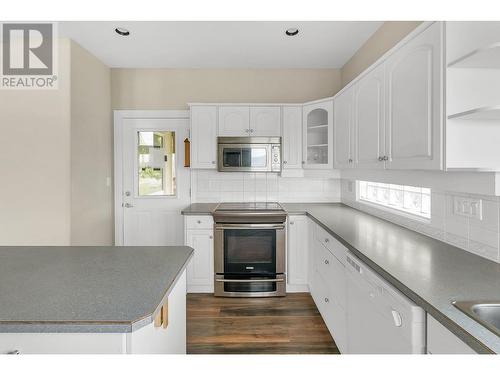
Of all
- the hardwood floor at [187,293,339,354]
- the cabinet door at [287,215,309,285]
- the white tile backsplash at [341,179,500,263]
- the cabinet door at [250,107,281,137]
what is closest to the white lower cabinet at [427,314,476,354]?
the white tile backsplash at [341,179,500,263]

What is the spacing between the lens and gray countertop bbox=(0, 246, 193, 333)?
3.01 feet

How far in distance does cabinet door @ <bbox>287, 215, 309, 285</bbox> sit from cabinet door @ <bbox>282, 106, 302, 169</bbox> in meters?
0.68

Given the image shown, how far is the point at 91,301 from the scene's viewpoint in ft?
3.43

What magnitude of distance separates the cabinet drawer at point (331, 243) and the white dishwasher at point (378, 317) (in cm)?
13

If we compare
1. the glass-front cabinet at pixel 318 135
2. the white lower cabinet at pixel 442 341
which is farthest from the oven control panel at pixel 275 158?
the white lower cabinet at pixel 442 341

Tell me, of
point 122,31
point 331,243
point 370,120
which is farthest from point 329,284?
point 122,31

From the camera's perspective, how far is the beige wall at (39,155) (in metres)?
2.98

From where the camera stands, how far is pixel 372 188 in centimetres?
319

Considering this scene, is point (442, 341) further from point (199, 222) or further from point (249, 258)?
point (199, 222)

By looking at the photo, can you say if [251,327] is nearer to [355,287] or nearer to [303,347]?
[303,347]

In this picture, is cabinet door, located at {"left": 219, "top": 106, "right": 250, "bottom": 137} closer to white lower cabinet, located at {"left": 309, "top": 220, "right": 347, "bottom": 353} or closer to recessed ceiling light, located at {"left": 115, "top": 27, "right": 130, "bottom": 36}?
recessed ceiling light, located at {"left": 115, "top": 27, "right": 130, "bottom": 36}

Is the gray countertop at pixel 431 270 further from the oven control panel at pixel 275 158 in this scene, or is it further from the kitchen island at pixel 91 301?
the oven control panel at pixel 275 158

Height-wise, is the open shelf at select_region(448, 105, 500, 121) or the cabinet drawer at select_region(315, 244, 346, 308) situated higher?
the open shelf at select_region(448, 105, 500, 121)

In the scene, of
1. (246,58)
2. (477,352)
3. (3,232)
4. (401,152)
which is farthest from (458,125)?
(3,232)
